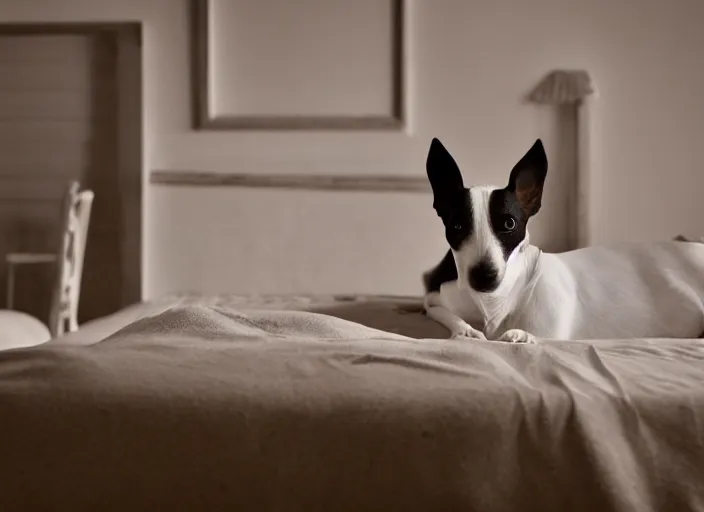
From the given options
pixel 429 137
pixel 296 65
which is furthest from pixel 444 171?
pixel 296 65

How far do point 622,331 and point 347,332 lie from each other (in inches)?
23.2

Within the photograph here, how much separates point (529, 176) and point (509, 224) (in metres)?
0.13

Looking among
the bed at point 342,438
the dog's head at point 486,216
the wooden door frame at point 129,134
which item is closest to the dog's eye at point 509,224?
the dog's head at point 486,216

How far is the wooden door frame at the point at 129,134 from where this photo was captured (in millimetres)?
2770

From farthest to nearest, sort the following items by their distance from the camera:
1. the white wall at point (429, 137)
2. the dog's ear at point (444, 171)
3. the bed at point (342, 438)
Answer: the white wall at point (429, 137) → the dog's ear at point (444, 171) → the bed at point (342, 438)

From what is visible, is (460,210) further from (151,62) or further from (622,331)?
(151,62)

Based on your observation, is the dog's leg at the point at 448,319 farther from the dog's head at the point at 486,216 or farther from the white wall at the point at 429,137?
the white wall at the point at 429,137

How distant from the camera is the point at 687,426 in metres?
0.80

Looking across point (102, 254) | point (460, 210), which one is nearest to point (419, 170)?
point (102, 254)

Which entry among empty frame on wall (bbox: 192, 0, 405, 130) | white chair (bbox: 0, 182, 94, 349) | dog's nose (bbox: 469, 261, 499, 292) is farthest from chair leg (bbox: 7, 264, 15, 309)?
dog's nose (bbox: 469, 261, 499, 292)

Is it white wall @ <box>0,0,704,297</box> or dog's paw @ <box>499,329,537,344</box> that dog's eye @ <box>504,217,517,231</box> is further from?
white wall @ <box>0,0,704,297</box>

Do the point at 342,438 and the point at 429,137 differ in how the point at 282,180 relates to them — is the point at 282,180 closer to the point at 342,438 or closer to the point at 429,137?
the point at 429,137

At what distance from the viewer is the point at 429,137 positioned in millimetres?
2719

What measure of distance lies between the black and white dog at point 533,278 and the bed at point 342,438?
12.4 inches
